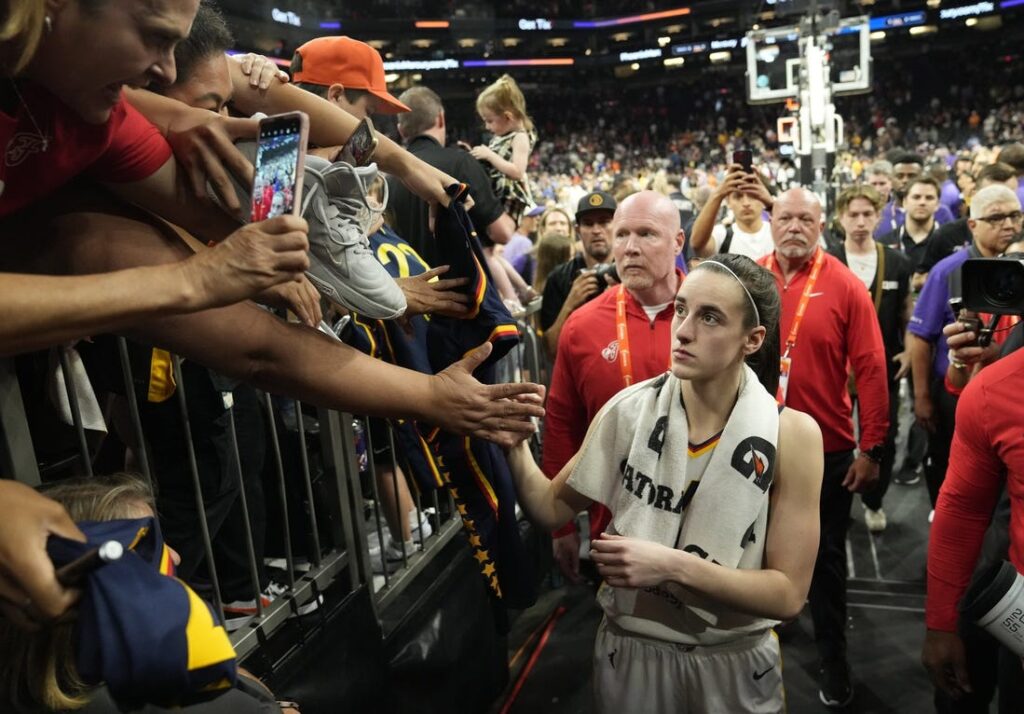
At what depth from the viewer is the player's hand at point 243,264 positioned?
1.23 metres

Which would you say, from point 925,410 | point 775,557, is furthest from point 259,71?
point 925,410

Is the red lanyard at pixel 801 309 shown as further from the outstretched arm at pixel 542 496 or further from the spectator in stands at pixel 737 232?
the outstretched arm at pixel 542 496

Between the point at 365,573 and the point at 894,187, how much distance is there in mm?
7915

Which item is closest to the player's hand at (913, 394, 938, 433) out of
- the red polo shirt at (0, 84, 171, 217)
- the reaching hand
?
the reaching hand

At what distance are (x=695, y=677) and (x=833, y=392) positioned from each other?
75.0 inches

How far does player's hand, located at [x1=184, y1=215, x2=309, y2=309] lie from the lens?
1.23 m

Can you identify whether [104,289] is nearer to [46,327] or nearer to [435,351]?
[46,327]

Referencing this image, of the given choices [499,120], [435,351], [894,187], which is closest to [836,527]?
[435,351]

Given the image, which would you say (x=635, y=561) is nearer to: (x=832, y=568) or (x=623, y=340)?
(x=623, y=340)

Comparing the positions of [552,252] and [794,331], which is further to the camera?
[552,252]

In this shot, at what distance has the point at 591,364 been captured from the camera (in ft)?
10.7

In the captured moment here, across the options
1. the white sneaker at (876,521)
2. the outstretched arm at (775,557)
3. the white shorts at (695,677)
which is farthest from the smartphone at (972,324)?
the white sneaker at (876,521)

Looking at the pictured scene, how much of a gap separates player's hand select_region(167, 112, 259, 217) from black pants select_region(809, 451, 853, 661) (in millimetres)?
2846

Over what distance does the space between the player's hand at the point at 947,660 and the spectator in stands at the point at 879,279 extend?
2.76 m
